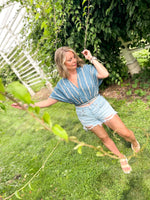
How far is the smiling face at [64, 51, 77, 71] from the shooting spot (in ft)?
5.17

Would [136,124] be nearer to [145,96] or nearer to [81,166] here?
[145,96]

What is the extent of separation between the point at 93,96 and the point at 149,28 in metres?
1.67

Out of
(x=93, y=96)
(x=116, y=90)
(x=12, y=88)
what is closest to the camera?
(x=12, y=88)

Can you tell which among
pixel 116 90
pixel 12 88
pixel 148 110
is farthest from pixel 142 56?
pixel 12 88

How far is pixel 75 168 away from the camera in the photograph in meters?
2.29

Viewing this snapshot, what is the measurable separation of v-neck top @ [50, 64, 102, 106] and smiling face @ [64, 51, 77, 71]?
3.7 inches

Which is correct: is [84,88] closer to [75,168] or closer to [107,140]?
[107,140]

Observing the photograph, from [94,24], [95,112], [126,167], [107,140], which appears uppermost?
[94,24]

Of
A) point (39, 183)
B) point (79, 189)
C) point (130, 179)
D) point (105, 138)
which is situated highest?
point (105, 138)

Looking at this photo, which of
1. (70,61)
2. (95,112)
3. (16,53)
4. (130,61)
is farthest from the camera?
(16,53)

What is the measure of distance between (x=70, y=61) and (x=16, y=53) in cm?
494

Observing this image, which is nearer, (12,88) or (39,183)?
(12,88)

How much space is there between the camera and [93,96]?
1.68 metres

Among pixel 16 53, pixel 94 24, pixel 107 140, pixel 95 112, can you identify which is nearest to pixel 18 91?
pixel 95 112
